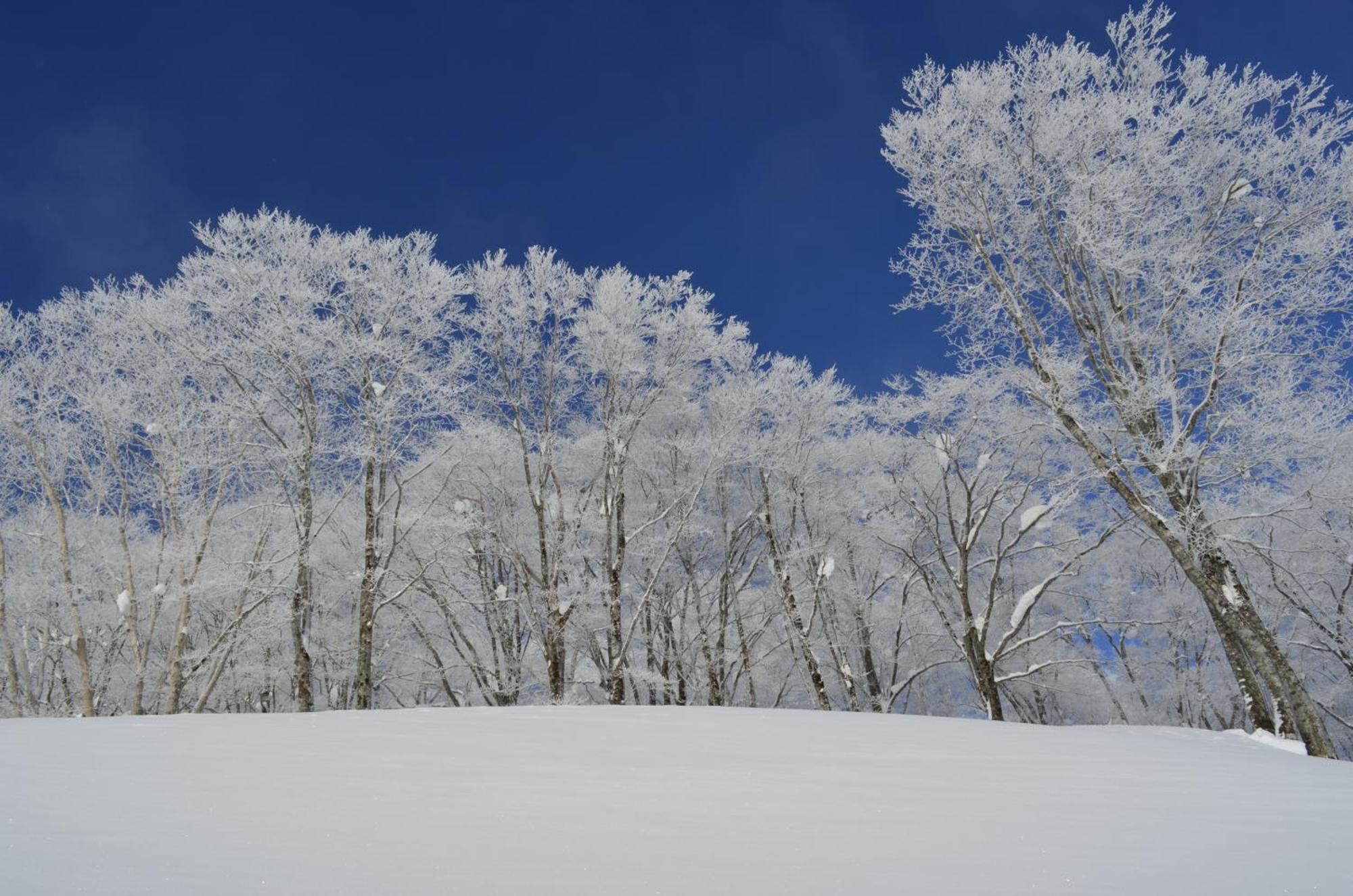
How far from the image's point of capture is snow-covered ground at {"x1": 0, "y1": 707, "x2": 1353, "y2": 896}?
232cm

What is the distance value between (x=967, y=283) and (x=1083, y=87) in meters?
3.12

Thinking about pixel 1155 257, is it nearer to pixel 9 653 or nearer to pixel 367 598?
pixel 367 598

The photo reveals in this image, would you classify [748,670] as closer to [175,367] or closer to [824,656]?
[824,656]

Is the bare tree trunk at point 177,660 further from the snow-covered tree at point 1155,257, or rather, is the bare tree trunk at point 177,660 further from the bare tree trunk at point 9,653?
the snow-covered tree at point 1155,257

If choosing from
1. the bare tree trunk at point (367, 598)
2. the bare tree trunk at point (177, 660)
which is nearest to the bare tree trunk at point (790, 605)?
the bare tree trunk at point (367, 598)

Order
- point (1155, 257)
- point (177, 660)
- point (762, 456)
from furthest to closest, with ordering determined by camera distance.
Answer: point (762, 456), point (177, 660), point (1155, 257)

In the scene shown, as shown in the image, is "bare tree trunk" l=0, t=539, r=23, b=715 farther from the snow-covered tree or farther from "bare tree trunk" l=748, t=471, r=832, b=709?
the snow-covered tree

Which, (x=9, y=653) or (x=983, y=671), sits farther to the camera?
(x=9, y=653)

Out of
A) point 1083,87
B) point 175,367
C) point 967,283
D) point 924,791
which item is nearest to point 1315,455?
point 967,283


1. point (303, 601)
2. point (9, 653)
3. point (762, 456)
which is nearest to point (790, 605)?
point (762, 456)

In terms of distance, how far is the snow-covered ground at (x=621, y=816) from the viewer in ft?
7.62

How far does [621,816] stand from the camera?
3.11 meters

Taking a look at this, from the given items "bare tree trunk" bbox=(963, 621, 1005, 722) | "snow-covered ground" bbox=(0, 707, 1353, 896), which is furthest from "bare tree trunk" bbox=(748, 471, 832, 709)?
"snow-covered ground" bbox=(0, 707, 1353, 896)

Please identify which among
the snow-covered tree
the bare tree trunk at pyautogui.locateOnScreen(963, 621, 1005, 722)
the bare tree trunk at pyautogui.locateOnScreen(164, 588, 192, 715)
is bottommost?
the bare tree trunk at pyautogui.locateOnScreen(963, 621, 1005, 722)
